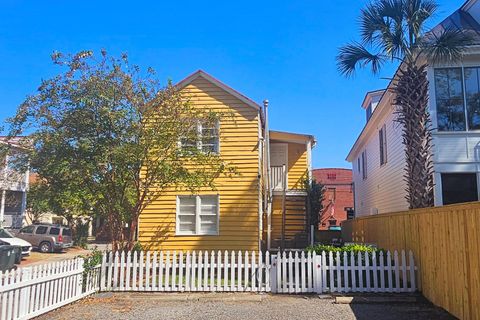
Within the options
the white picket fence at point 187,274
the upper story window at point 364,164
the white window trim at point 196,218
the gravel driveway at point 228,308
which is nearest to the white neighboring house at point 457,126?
the gravel driveway at point 228,308

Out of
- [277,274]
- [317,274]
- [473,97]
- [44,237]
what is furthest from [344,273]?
[44,237]

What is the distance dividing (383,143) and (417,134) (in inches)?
280

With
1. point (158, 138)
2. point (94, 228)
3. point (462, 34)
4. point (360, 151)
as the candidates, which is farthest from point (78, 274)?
point (94, 228)

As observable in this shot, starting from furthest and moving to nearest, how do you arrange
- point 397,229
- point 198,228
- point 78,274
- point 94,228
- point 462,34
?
point 94,228
point 198,228
point 462,34
point 397,229
point 78,274

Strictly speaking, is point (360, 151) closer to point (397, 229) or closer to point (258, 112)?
point (258, 112)

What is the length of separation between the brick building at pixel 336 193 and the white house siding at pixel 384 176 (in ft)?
59.3

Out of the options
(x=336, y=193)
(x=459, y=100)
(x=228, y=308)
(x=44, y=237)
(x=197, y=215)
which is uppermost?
(x=336, y=193)

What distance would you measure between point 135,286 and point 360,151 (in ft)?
61.5

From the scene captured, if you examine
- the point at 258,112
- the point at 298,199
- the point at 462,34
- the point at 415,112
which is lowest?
the point at 298,199

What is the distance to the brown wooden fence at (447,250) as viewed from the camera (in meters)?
6.71

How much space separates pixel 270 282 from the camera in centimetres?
1068

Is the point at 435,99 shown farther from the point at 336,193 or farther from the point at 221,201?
the point at 336,193

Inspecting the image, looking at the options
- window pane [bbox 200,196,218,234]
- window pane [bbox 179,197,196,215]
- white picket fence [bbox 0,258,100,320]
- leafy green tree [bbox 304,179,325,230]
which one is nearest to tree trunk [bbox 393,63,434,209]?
window pane [bbox 200,196,218,234]

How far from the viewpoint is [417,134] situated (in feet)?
39.1
